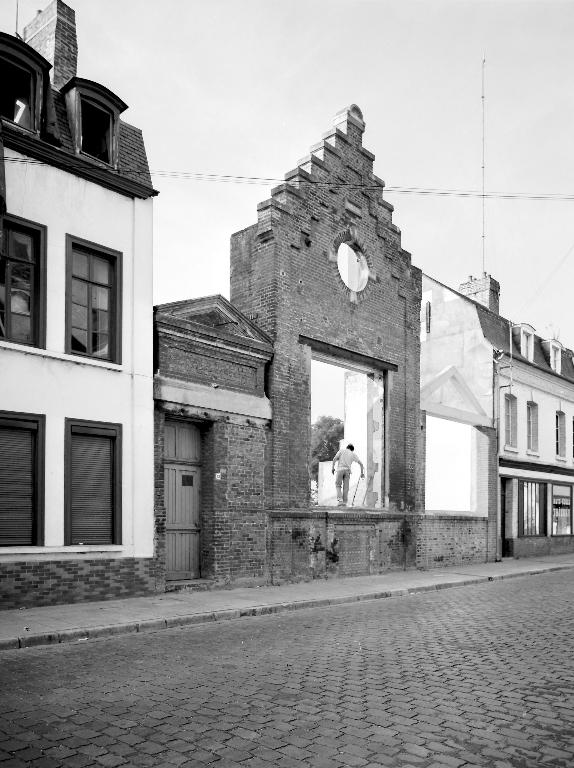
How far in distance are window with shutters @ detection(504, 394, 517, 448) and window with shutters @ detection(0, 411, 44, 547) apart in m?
18.8

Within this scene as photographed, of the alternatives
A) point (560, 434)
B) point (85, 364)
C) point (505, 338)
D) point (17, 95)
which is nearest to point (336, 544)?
point (85, 364)

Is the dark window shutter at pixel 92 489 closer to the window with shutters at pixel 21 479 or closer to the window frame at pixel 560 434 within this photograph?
the window with shutters at pixel 21 479

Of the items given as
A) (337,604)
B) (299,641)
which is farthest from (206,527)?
(299,641)

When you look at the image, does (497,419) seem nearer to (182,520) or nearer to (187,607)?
(182,520)

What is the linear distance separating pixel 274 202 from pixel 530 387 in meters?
15.9

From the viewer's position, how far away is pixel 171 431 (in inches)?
547

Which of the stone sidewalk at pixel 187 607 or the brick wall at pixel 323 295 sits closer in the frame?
the stone sidewalk at pixel 187 607

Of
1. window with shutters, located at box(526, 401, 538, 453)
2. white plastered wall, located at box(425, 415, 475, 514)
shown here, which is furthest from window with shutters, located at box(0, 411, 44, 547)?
window with shutters, located at box(526, 401, 538, 453)

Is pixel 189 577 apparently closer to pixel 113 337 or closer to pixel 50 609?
pixel 50 609

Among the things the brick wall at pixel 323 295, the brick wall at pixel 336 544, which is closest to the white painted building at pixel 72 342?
the brick wall at pixel 323 295

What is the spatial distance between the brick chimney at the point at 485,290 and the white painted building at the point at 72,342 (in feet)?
64.5

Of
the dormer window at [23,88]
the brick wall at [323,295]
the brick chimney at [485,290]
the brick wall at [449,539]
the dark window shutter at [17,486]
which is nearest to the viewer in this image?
the dark window shutter at [17,486]

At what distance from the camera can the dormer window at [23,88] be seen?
460 inches

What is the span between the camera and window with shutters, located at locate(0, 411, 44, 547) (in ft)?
36.4
